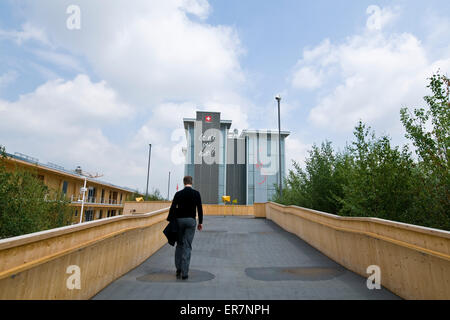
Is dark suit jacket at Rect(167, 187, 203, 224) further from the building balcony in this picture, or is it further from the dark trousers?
the building balcony

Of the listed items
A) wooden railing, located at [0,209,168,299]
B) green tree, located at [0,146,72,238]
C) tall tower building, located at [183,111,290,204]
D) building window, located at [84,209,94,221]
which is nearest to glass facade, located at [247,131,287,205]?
tall tower building, located at [183,111,290,204]

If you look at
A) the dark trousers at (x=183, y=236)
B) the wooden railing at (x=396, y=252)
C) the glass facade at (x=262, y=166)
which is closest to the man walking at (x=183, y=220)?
the dark trousers at (x=183, y=236)

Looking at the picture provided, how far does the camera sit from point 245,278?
5.12 metres

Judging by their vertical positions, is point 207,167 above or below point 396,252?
above

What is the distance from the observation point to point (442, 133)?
232 inches

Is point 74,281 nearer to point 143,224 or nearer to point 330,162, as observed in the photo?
point 143,224

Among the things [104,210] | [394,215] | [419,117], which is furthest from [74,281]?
[104,210]

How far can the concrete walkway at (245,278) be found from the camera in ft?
13.6

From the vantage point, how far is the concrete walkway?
415 cm

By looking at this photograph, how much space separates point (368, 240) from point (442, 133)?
285 centimetres

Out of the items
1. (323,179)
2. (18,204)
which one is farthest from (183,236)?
(18,204)

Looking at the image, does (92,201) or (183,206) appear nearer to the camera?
(183,206)

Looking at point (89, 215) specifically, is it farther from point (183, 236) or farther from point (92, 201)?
point (183, 236)
